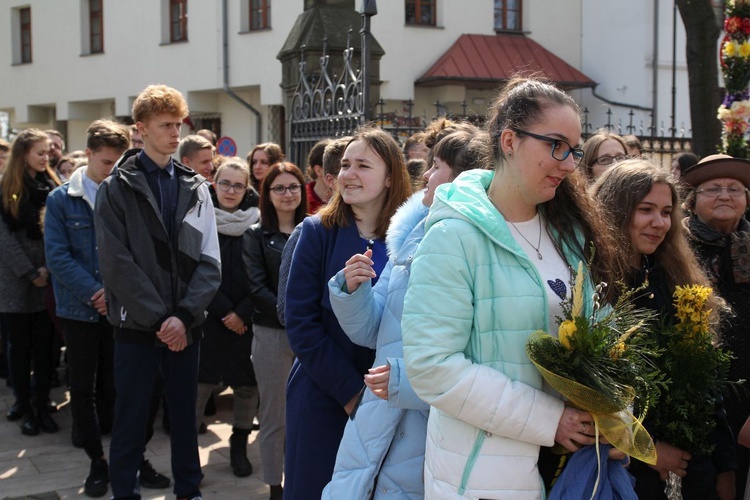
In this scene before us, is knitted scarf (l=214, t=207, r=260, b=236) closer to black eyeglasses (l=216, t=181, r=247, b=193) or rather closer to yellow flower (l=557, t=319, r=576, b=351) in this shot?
black eyeglasses (l=216, t=181, r=247, b=193)

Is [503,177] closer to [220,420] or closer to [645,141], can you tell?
[220,420]

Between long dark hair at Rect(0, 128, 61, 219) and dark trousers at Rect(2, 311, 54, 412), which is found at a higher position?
long dark hair at Rect(0, 128, 61, 219)

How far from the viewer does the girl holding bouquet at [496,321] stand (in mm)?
2438

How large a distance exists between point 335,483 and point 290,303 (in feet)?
2.78

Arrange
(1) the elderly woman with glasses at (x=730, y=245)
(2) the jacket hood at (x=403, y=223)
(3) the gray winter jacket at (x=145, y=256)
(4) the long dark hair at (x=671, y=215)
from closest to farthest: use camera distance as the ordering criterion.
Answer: (2) the jacket hood at (x=403, y=223)
(4) the long dark hair at (x=671, y=215)
(1) the elderly woman with glasses at (x=730, y=245)
(3) the gray winter jacket at (x=145, y=256)

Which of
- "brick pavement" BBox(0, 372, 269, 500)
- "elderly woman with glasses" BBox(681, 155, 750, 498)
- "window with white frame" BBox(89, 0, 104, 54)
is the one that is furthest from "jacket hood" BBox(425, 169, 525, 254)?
"window with white frame" BBox(89, 0, 104, 54)

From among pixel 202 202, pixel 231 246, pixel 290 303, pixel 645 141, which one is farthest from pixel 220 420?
pixel 645 141

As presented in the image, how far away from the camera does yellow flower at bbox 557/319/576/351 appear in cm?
237

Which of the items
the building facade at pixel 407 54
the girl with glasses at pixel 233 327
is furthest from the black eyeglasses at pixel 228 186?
the building facade at pixel 407 54

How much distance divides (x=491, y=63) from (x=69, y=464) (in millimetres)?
16686

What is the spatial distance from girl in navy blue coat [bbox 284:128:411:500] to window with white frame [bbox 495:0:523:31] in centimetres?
1906

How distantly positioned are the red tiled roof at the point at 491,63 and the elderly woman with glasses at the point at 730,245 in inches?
602

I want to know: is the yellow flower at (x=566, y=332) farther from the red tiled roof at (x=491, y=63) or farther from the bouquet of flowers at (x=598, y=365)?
the red tiled roof at (x=491, y=63)

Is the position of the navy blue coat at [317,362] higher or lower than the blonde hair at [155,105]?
lower
